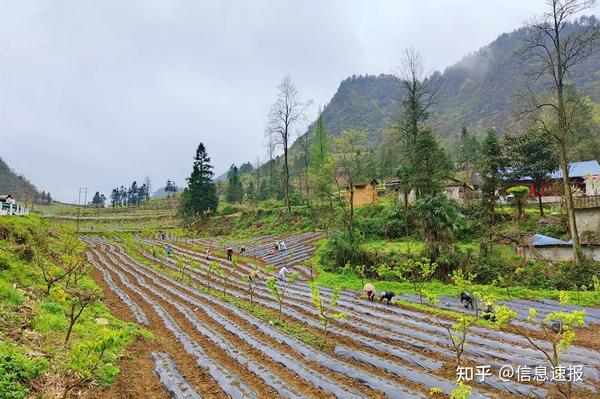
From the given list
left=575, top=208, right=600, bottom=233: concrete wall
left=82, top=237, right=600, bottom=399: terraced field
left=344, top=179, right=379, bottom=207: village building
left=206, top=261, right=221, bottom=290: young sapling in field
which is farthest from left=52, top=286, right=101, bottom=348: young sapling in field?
left=344, top=179, right=379, bottom=207: village building

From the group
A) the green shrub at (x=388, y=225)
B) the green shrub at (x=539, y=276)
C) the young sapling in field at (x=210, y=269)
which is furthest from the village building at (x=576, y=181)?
the young sapling in field at (x=210, y=269)

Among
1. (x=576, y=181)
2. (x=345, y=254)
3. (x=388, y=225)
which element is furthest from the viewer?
(x=576, y=181)

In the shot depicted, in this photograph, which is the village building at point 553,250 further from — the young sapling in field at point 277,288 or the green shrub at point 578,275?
the young sapling in field at point 277,288

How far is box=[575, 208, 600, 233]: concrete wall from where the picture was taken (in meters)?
21.6

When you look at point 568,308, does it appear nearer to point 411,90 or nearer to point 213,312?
point 213,312

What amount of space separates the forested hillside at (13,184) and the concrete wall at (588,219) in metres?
132

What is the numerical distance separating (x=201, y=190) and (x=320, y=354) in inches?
1887

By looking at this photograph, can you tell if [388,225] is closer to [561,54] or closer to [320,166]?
[561,54]

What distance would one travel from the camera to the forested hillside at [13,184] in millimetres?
111750

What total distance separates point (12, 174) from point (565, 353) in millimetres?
156953

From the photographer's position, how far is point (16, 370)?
22.4ft

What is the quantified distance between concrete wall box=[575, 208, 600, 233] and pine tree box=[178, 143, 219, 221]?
4491 cm

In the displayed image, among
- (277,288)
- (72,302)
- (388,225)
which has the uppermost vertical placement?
(388,225)

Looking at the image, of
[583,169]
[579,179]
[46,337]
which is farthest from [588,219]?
[46,337]
